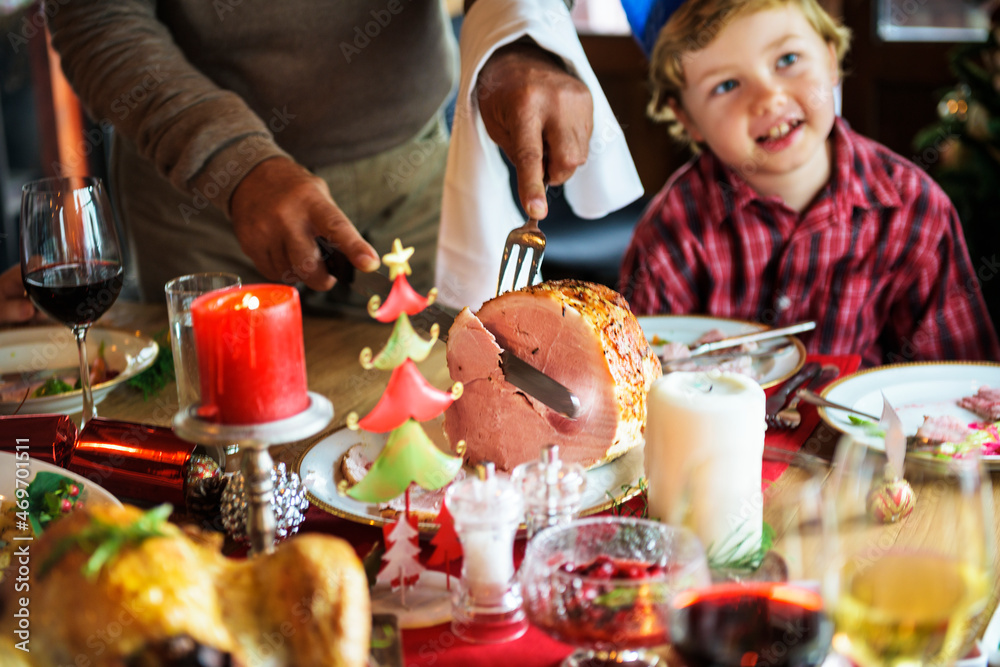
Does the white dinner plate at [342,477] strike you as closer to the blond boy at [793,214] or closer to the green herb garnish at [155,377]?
the green herb garnish at [155,377]

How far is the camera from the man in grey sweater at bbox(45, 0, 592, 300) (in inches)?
59.2

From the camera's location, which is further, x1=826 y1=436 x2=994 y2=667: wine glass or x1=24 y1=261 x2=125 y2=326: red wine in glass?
x1=24 y1=261 x2=125 y2=326: red wine in glass

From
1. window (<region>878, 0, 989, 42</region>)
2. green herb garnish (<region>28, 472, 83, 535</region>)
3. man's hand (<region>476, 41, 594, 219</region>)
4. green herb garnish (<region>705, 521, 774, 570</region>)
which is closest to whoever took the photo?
green herb garnish (<region>705, 521, 774, 570</region>)

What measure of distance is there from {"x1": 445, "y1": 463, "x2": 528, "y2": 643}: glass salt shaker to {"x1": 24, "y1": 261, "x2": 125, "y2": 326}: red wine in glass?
669 millimetres

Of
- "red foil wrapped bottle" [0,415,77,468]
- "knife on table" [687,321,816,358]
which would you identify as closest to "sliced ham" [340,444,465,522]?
"red foil wrapped bottle" [0,415,77,468]

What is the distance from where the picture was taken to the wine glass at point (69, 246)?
1222 millimetres

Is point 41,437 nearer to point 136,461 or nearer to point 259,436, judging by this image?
point 136,461

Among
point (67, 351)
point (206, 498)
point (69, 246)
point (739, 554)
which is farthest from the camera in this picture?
point (67, 351)

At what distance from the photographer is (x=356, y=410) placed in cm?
145

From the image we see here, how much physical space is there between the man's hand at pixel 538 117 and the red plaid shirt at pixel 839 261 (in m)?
0.80

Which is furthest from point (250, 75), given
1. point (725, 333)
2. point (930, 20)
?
point (930, 20)

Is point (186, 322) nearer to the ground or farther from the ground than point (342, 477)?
farther from the ground

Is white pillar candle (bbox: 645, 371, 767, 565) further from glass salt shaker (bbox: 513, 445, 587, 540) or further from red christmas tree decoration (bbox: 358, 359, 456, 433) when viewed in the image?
red christmas tree decoration (bbox: 358, 359, 456, 433)

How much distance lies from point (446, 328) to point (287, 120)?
105cm
